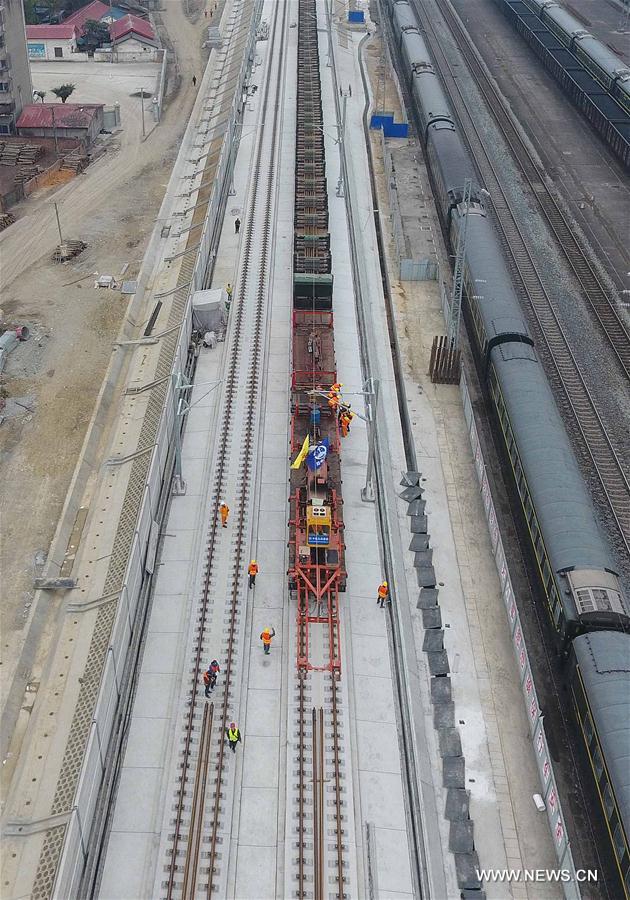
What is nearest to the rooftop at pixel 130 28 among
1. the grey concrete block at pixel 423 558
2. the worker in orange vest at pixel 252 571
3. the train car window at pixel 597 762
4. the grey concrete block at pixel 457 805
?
the grey concrete block at pixel 423 558

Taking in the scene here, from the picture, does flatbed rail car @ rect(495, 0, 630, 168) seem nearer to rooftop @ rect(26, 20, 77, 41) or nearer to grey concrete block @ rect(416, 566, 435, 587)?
grey concrete block @ rect(416, 566, 435, 587)

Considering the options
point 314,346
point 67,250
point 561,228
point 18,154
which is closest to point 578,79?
point 561,228

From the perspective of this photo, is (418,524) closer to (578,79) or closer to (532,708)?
(532,708)

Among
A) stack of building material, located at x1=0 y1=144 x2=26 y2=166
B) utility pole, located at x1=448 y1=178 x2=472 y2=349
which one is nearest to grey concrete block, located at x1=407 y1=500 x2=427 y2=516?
utility pole, located at x1=448 y1=178 x2=472 y2=349

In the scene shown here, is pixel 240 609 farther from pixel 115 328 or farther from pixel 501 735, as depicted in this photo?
pixel 115 328

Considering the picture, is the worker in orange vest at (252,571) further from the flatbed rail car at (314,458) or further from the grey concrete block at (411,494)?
the grey concrete block at (411,494)
